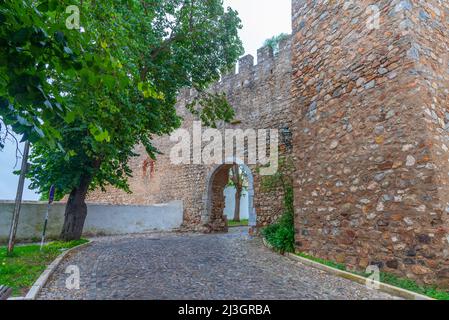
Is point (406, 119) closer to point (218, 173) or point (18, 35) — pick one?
point (18, 35)

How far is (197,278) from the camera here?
3.88m

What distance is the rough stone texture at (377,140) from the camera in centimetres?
340

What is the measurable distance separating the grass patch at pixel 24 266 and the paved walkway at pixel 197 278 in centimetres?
25

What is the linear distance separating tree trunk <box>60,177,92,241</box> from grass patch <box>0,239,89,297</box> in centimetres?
71

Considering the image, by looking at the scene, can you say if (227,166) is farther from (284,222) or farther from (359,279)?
(359,279)

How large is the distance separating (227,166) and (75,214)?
5487 millimetres

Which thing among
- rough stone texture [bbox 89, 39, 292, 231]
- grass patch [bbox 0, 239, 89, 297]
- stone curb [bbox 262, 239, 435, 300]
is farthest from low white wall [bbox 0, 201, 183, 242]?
stone curb [bbox 262, 239, 435, 300]

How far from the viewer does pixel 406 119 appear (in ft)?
11.9

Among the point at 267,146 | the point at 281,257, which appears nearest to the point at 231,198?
the point at 267,146

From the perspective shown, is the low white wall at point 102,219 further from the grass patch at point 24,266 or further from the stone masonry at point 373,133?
the stone masonry at point 373,133
